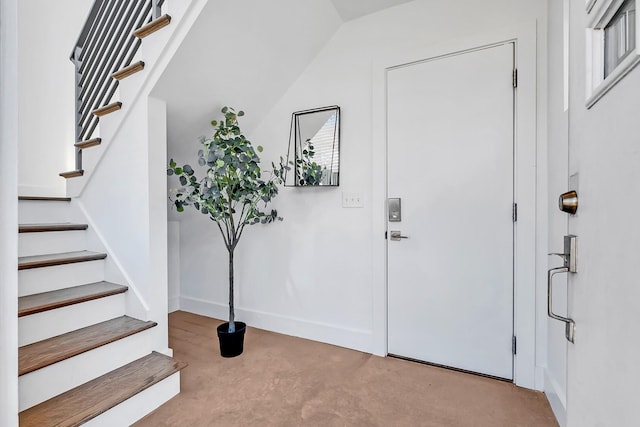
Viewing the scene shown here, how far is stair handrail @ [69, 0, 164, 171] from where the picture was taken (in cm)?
197

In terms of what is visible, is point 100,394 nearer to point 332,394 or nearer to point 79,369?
point 79,369

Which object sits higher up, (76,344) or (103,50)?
(103,50)

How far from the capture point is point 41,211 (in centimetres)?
218

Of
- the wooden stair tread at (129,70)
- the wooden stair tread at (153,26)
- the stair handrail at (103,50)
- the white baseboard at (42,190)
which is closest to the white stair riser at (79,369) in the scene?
the stair handrail at (103,50)

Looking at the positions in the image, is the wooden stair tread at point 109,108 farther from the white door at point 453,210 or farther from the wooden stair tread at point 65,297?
the white door at point 453,210

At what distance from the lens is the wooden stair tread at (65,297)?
1503mm

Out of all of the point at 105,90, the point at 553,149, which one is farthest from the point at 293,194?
the point at 553,149

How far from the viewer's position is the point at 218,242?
9.21ft

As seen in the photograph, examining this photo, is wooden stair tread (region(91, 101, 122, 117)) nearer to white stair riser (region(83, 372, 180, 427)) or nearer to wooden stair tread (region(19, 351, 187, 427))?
wooden stair tread (region(19, 351, 187, 427))

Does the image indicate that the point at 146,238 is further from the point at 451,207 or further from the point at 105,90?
the point at 451,207

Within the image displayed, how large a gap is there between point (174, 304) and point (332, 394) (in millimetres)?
2021

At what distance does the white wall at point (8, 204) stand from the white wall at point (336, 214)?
1.58 m

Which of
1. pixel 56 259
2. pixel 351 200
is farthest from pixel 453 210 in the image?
pixel 56 259

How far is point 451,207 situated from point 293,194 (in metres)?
1.17
